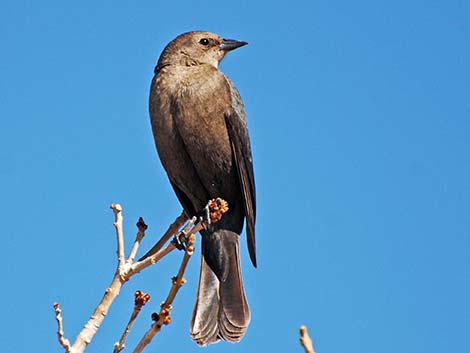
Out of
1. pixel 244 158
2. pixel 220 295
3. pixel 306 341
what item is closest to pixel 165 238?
pixel 220 295

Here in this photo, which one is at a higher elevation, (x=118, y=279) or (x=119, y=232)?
(x=119, y=232)

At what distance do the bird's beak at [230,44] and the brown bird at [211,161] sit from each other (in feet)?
1.55

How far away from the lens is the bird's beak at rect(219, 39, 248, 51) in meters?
6.35

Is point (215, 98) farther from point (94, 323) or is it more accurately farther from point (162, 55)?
point (94, 323)

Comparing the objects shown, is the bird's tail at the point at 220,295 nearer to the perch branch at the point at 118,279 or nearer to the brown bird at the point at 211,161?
the brown bird at the point at 211,161

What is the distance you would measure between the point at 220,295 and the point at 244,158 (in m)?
0.93

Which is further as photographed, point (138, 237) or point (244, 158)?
point (244, 158)

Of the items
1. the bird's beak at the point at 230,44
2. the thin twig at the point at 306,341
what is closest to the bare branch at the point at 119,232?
the thin twig at the point at 306,341

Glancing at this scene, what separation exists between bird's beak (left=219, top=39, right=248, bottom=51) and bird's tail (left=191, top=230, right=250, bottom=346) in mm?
1465

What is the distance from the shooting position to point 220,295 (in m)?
5.42

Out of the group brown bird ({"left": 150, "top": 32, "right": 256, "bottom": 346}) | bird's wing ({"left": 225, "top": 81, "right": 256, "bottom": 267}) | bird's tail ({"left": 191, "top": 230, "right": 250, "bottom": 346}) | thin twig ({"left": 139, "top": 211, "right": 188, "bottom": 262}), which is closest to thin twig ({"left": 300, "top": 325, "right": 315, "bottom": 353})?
thin twig ({"left": 139, "top": 211, "right": 188, "bottom": 262})

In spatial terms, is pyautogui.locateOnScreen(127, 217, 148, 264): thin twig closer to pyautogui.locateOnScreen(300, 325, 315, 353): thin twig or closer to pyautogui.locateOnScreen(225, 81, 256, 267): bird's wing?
pyautogui.locateOnScreen(300, 325, 315, 353): thin twig

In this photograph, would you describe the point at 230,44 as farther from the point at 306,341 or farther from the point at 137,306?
the point at 306,341

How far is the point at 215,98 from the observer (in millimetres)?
5512
